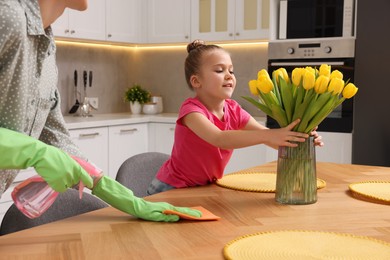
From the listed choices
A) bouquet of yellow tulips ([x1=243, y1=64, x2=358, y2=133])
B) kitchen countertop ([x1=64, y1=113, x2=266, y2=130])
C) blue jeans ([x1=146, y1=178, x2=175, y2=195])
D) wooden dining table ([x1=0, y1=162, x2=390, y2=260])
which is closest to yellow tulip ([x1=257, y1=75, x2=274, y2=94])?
bouquet of yellow tulips ([x1=243, y1=64, x2=358, y2=133])

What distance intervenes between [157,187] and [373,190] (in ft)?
2.50

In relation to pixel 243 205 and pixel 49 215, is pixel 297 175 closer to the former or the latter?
pixel 243 205

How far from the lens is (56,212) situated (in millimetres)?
1482

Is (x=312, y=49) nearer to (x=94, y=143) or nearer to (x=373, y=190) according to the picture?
(x=94, y=143)

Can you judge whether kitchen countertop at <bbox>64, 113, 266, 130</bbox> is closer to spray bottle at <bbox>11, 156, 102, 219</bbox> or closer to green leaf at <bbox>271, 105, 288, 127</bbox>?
green leaf at <bbox>271, 105, 288, 127</bbox>

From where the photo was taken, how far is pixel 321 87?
1397 millimetres

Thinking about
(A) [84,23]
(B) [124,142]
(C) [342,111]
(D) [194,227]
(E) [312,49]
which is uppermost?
(A) [84,23]

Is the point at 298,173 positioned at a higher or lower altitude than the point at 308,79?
lower

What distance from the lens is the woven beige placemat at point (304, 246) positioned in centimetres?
103

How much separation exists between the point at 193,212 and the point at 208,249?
220 millimetres

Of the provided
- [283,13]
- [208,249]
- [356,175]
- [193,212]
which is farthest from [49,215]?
[283,13]

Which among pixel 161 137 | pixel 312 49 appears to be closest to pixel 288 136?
pixel 312 49

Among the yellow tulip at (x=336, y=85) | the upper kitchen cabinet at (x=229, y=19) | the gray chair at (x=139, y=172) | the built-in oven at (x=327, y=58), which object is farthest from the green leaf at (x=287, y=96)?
the upper kitchen cabinet at (x=229, y=19)

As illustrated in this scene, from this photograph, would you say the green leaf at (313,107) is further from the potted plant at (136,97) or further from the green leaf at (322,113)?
the potted plant at (136,97)
